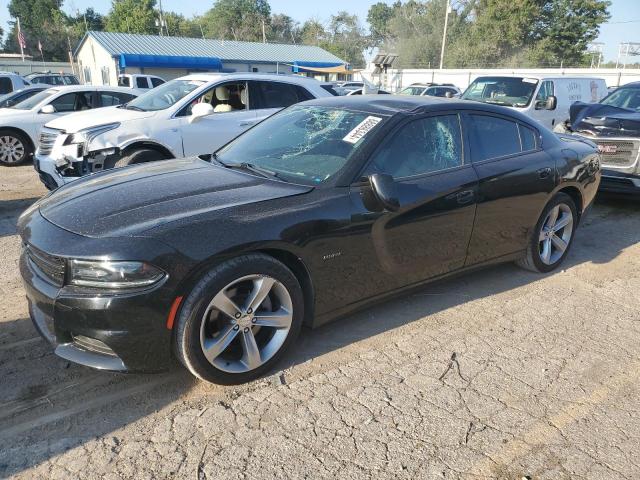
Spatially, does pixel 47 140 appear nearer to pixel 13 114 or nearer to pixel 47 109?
pixel 47 109

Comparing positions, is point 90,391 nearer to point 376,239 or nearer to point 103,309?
point 103,309

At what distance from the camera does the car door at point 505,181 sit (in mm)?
4016

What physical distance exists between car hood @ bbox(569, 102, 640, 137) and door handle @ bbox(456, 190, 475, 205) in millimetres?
4497

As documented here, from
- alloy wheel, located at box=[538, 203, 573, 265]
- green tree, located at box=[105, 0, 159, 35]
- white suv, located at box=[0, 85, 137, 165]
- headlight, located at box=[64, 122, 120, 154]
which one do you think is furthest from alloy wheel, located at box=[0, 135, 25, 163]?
green tree, located at box=[105, 0, 159, 35]

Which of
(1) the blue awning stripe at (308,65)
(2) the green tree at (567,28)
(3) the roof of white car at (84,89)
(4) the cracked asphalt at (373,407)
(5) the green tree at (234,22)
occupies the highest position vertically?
(5) the green tree at (234,22)

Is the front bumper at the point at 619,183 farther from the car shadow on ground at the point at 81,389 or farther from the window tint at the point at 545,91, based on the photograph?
the car shadow on ground at the point at 81,389

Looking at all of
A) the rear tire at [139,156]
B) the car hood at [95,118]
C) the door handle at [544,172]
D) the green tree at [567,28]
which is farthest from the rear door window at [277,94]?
the green tree at [567,28]

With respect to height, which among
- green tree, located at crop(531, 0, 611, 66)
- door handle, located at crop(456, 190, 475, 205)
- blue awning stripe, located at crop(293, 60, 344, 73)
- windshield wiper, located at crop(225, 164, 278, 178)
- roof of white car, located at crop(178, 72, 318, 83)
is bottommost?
door handle, located at crop(456, 190, 475, 205)

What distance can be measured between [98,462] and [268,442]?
0.78 metres

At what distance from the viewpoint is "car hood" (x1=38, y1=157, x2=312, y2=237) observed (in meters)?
2.76

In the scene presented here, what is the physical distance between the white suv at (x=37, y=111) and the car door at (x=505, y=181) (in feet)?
28.8

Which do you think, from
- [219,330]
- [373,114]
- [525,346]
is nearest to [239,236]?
[219,330]

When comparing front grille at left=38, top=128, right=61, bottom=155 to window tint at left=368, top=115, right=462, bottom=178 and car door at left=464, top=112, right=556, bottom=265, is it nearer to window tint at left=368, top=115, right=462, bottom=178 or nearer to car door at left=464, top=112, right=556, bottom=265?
window tint at left=368, top=115, right=462, bottom=178

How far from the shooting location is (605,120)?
291 inches
